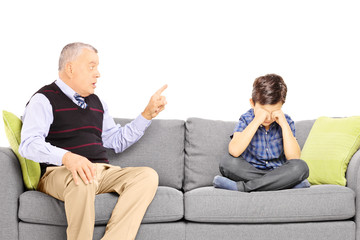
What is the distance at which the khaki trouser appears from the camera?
1.94 meters

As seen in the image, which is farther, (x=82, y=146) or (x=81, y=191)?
(x=82, y=146)

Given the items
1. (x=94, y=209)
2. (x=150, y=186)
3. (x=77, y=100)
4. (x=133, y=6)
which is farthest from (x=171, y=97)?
(x=94, y=209)

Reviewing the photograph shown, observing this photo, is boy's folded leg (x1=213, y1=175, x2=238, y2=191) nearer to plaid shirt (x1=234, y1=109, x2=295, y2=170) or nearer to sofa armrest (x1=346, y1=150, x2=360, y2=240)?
plaid shirt (x1=234, y1=109, x2=295, y2=170)

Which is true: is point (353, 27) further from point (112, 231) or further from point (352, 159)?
point (112, 231)

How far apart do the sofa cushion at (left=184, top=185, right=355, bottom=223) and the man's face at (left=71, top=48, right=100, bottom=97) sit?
2.66 ft

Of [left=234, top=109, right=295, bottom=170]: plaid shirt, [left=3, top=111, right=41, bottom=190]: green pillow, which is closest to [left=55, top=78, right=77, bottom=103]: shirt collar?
[left=3, top=111, right=41, bottom=190]: green pillow

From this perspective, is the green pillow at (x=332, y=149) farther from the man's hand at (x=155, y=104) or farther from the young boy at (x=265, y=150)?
the man's hand at (x=155, y=104)

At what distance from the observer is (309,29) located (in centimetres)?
328

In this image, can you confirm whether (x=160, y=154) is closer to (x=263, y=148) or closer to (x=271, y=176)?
(x=263, y=148)

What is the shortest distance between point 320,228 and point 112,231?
103 centimetres

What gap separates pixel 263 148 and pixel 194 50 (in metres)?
1.04

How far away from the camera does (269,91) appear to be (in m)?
2.50

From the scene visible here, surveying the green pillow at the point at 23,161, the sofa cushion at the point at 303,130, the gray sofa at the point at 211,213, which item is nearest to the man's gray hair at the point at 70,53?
the green pillow at the point at 23,161

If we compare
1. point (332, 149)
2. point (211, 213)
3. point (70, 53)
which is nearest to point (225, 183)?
point (211, 213)
